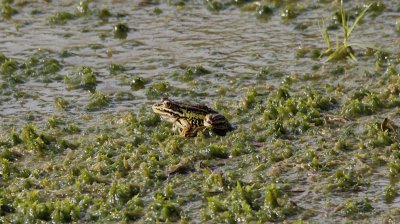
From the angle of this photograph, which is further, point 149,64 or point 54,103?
point 149,64

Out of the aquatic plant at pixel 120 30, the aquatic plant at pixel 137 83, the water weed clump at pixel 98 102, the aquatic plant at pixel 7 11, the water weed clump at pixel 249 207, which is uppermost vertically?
the aquatic plant at pixel 7 11

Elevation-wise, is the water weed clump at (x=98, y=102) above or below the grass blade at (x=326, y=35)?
below

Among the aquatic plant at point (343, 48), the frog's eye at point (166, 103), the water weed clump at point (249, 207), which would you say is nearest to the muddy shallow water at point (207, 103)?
the water weed clump at point (249, 207)

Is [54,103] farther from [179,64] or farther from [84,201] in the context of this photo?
[84,201]

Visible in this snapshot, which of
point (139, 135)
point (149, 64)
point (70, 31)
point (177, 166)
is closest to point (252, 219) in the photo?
point (177, 166)

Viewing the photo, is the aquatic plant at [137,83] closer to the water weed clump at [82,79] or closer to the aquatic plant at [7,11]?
the water weed clump at [82,79]

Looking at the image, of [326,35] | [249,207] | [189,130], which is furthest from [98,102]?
[249,207]

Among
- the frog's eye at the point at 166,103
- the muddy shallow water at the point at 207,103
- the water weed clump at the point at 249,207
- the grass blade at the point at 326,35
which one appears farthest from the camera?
the grass blade at the point at 326,35

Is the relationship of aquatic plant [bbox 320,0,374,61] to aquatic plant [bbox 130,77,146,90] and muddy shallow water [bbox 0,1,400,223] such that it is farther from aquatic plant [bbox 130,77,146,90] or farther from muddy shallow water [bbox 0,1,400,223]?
aquatic plant [bbox 130,77,146,90]

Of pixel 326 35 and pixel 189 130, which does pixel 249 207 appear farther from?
pixel 326 35
